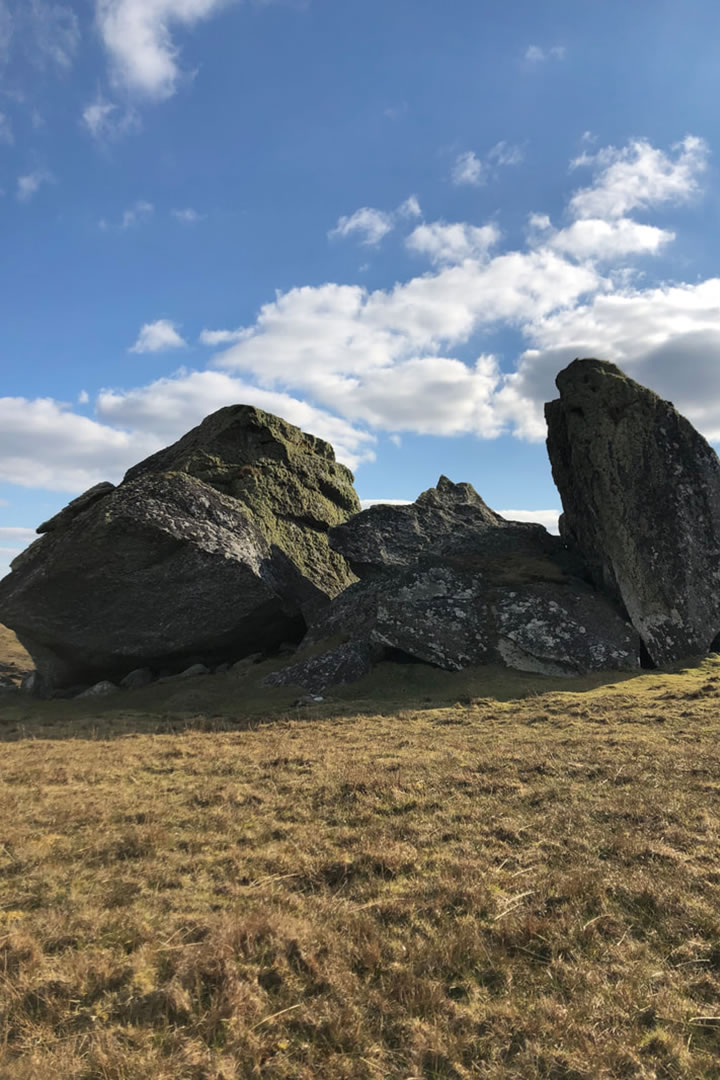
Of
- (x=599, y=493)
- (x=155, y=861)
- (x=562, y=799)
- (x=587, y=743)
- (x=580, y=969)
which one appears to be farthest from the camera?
(x=599, y=493)

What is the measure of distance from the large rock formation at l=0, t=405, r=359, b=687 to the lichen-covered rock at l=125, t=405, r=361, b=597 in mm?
328

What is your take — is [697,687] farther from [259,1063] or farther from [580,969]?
[259,1063]

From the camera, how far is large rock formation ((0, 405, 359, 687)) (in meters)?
23.4

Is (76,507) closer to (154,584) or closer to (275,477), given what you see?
(154,584)

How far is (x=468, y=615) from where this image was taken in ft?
73.3

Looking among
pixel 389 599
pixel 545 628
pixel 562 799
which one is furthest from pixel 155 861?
pixel 545 628

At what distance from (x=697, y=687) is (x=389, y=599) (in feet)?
33.1

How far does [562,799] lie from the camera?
8797mm

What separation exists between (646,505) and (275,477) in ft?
55.3

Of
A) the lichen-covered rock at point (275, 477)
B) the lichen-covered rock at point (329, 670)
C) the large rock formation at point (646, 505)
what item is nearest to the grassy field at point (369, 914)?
the lichen-covered rock at point (329, 670)

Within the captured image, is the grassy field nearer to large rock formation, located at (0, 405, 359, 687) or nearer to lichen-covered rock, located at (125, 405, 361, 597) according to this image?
large rock formation, located at (0, 405, 359, 687)

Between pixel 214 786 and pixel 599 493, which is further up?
pixel 599 493

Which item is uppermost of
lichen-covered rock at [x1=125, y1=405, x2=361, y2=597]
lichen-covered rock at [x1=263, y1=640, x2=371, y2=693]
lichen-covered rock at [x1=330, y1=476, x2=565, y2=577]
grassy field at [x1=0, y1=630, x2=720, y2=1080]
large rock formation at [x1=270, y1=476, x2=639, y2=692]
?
lichen-covered rock at [x1=125, y1=405, x2=361, y2=597]

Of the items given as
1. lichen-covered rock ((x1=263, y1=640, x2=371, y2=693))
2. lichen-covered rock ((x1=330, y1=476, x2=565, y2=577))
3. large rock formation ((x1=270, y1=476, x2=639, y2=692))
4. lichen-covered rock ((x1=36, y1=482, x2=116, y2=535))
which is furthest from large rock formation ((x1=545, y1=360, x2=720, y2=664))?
lichen-covered rock ((x1=36, y1=482, x2=116, y2=535))
